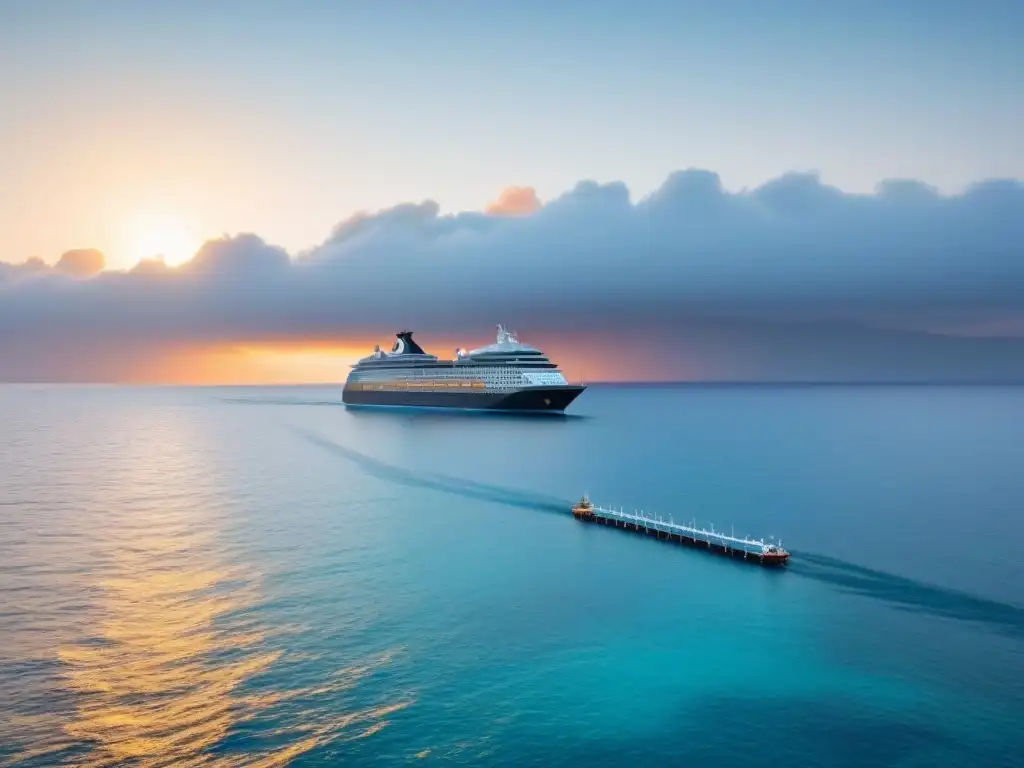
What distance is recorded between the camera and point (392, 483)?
93.3 metres

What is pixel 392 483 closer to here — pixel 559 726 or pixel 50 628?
pixel 50 628

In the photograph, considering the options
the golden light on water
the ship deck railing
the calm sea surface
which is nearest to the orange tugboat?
the ship deck railing

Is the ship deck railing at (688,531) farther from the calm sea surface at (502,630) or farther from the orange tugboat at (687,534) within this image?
the calm sea surface at (502,630)

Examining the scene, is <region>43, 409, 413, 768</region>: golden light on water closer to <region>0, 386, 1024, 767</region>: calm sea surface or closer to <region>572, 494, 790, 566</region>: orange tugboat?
<region>0, 386, 1024, 767</region>: calm sea surface

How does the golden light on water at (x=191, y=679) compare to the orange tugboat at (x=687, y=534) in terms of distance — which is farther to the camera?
the orange tugboat at (x=687, y=534)

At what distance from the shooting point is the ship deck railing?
55.2m

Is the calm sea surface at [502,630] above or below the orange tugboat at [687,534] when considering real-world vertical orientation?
below

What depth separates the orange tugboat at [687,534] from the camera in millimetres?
52816

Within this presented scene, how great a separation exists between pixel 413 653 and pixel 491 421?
161093mm

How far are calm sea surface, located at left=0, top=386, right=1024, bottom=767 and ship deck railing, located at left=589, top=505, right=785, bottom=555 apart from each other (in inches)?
106

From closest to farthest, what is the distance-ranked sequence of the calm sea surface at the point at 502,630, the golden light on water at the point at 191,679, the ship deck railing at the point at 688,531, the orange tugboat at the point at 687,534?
1. the golden light on water at the point at 191,679
2. the calm sea surface at the point at 502,630
3. the orange tugboat at the point at 687,534
4. the ship deck railing at the point at 688,531

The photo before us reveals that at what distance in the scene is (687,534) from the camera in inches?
2410

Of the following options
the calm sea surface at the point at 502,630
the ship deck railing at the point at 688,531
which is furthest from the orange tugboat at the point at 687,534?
the calm sea surface at the point at 502,630

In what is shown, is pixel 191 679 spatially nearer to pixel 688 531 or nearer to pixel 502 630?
pixel 502 630
